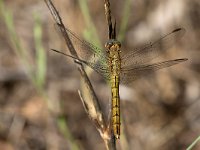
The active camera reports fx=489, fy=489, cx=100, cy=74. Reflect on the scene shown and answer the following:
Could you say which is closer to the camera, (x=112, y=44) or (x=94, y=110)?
(x=94, y=110)

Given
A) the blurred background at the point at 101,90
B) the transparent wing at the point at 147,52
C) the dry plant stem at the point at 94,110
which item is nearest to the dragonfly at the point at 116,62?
the transparent wing at the point at 147,52

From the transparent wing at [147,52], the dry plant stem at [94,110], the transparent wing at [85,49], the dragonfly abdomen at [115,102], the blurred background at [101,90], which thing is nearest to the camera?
the dry plant stem at [94,110]

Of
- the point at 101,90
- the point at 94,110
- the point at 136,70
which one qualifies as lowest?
the point at 94,110

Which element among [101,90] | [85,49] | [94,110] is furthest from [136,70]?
[101,90]

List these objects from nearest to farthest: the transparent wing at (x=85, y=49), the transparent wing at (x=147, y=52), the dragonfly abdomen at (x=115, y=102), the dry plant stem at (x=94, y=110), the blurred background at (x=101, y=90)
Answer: the dry plant stem at (x=94, y=110)
the dragonfly abdomen at (x=115, y=102)
the transparent wing at (x=85, y=49)
the transparent wing at (x=147, y=52)
the blurred background at (x=101, y=90)

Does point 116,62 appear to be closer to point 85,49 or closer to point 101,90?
point 85,49

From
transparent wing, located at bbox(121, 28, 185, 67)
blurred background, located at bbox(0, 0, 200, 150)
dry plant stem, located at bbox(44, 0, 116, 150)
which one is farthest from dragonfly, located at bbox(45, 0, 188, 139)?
blurred background, located at bbox(0, 0, 200, 150)

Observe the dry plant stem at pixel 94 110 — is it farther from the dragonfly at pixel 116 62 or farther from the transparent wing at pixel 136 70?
→ the transparent wing at pixel 136 70

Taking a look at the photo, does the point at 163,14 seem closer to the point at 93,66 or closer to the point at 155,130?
the point at 155,130
